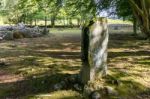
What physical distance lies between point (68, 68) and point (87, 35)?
2803 mm

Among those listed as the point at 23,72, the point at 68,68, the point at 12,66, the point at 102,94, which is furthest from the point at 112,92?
the point at 12,66

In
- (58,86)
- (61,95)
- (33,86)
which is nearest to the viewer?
(61,95)

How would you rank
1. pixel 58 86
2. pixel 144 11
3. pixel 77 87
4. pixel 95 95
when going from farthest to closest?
1. pixel 144 11
2. pixel 58 86
3. pixel 77 87
4. pixel 95 95

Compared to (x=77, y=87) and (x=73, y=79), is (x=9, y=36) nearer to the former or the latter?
(x=73, y=79)

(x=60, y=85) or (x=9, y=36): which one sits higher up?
(x=9, y=36)

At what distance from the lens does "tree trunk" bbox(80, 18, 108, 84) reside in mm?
9539

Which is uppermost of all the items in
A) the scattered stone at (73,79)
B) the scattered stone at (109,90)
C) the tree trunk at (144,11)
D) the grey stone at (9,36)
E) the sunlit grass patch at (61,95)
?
the tree trunk at (144,11)

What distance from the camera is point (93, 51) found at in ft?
31.7

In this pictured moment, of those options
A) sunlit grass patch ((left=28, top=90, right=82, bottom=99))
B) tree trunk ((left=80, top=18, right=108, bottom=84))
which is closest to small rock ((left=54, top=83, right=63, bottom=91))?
sunlit grass patch ((left=28, top=90, right=82, bottom=99))

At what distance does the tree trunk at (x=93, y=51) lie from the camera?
954cm

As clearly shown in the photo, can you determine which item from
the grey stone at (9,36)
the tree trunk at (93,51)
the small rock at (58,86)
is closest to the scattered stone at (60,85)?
the small rock at (58,86)

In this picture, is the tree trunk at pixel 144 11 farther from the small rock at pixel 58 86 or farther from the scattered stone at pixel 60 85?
the small rock at pixel 58 86

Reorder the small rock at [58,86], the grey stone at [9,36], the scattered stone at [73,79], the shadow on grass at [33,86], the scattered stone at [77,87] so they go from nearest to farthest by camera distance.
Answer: the scattered stone at [77,87]
the small rock at [58,86]
the shadow on grass at [33,86]
the scattered stone at [73,79]
the grey stone at [9,36]

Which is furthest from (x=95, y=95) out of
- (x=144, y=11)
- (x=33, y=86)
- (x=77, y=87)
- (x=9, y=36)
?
(x=9, y=36)
